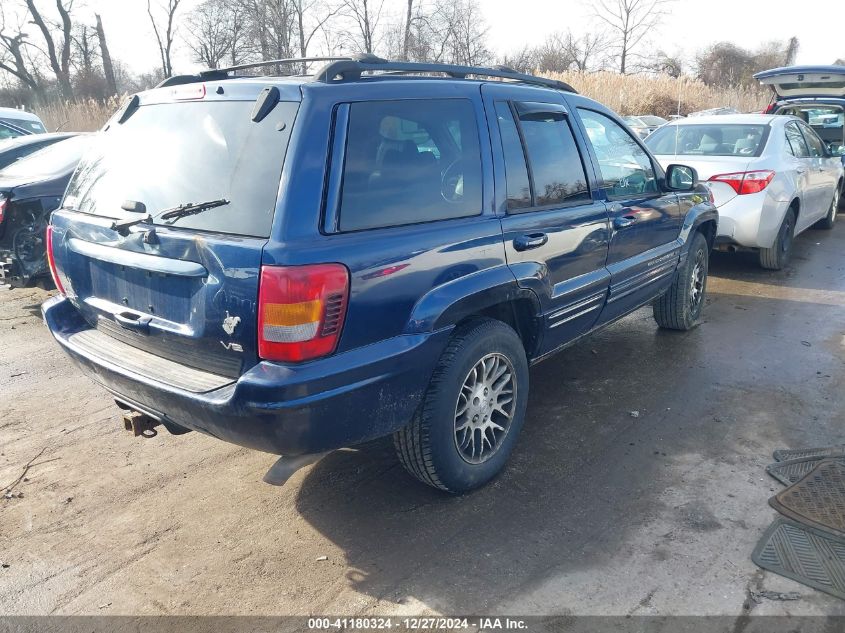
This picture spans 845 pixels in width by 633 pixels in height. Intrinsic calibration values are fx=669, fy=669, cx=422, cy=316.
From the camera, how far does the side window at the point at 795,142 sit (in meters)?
7.78

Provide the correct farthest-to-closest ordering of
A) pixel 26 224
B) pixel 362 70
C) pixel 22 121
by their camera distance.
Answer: pixel 22 121 < pixel 26 224 < pixel 362 70

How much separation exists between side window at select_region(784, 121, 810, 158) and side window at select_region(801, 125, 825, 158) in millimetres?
227

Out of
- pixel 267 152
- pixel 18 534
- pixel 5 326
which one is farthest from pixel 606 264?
pixel 5 326

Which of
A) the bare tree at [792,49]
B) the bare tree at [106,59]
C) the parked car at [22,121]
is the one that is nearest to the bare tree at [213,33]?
the bare tree at [106,59]

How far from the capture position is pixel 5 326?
6.07 meters

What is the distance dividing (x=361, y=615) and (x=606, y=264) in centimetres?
257

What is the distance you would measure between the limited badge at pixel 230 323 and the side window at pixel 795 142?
7337 mm

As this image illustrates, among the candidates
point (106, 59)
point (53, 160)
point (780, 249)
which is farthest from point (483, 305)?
point (106, 59)

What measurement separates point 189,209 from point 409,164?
94 cm

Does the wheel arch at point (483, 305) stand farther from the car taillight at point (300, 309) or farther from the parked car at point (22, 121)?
the parked car at point (22, 121)

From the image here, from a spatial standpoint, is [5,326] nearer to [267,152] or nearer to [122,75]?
[267,152]

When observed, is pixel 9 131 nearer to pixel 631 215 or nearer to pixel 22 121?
pixel 22 121

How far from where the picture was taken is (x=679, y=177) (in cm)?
491

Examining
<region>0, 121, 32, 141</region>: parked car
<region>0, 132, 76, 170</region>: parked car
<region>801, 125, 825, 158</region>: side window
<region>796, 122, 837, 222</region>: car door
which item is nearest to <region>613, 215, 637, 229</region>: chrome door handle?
<region>796, 122, 837, 222</region>: car door
